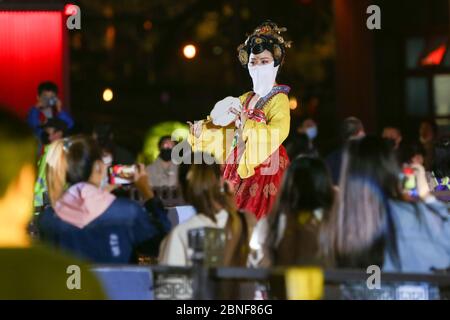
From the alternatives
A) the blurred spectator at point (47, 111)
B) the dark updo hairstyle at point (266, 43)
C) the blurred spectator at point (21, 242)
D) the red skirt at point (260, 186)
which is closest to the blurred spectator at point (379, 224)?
the red skirt at point (260, 186)

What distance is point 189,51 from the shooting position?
1783 cm

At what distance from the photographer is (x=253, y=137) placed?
8.55 meters

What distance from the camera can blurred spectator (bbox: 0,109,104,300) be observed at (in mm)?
3314

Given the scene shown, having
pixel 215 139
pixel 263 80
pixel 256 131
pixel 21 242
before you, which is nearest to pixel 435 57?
pixel 263 80

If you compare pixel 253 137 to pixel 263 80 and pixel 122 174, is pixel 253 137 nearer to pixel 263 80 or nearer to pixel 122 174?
pixel 263 80

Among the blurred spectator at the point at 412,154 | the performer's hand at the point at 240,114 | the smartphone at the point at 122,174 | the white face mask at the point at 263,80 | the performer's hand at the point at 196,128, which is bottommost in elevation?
the smartphone at the point at 122,174

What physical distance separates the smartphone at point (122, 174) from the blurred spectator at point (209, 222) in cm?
148

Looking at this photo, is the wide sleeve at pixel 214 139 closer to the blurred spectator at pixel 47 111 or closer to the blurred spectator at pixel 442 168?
the blurred spectator at pixel 442 168

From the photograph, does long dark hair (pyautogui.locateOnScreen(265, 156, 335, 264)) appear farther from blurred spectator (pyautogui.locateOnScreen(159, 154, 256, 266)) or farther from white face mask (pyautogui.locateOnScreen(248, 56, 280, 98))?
white face mask (pyautogui.locateOnScreen(248, 56, 280, 98))

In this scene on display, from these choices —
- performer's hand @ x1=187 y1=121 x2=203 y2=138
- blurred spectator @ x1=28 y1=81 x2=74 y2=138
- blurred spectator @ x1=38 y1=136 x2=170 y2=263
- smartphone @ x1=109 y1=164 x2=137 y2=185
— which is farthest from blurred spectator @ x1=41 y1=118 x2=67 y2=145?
blurred spectator @ x1=38 y1=136 x2=170 y2=263

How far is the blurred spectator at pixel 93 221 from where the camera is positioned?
251 inches

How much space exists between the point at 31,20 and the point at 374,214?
8533mm

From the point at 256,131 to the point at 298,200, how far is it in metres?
2.54

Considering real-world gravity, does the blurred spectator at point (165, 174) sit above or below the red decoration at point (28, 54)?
below
